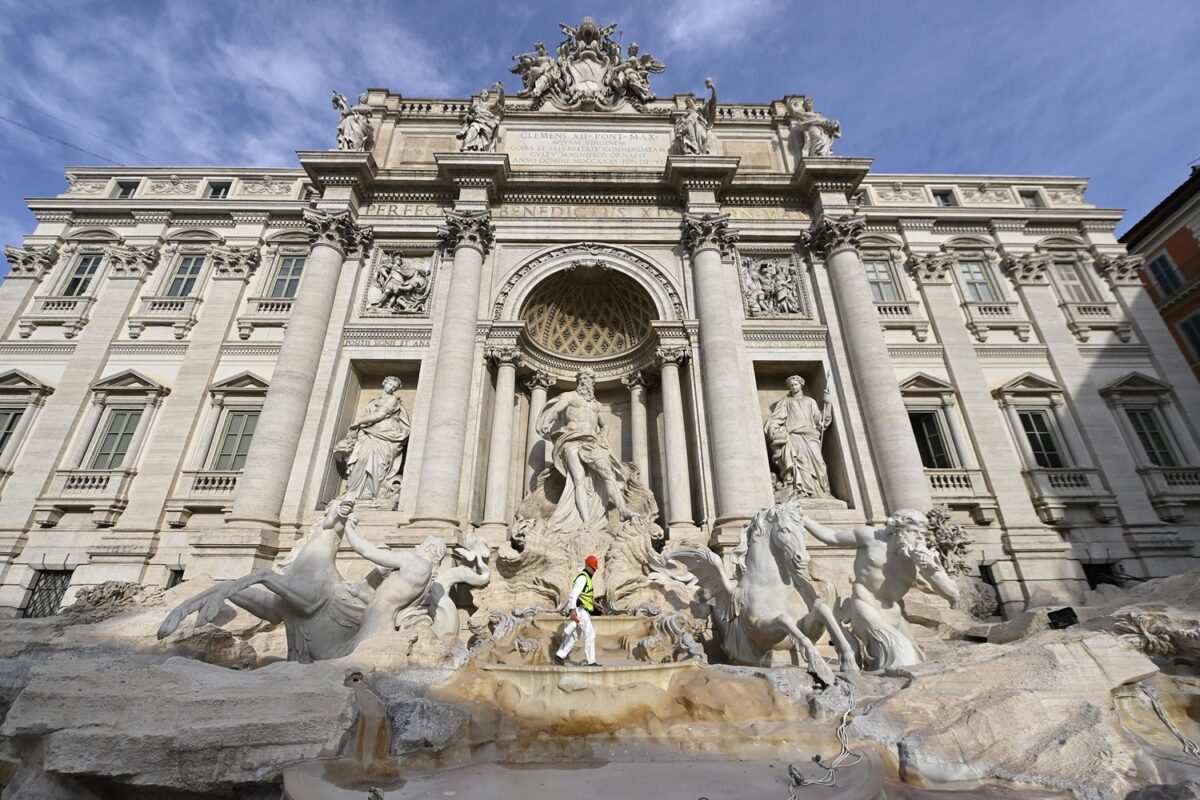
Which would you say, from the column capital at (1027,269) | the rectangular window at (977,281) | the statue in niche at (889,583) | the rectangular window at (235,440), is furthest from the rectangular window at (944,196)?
the rectangular window at (235,440)

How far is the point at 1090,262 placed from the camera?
51.7ft

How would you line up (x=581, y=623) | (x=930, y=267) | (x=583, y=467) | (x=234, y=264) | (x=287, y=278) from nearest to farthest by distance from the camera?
(x=581, y=623)
(x=583, y=467)
(x=234, y=264)
(x=287, y=278)
(x=930, y=267)

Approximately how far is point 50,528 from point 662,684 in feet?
48.0

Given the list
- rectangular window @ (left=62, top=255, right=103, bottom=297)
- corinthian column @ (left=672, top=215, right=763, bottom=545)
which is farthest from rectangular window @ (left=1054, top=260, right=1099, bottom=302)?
rectangular window @ (left=62, top=255, right=103, bottom=297)

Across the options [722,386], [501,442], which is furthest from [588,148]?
[501,442]

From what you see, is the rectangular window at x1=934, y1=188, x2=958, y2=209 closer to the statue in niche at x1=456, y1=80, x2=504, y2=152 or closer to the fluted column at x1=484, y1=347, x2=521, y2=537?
the statue in niche at x1=456, y1=80, x2=504, y2=152

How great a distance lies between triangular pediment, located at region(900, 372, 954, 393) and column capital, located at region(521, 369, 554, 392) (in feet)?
30.4

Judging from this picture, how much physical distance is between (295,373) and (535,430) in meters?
5.53

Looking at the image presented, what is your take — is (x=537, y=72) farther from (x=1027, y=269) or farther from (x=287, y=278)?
(x=1027, y=269)

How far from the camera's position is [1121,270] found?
15383 mm

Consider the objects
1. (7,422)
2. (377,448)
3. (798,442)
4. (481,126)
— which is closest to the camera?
(377,448)

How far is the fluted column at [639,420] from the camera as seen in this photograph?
12523mm

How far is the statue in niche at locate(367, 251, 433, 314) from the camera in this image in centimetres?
1304

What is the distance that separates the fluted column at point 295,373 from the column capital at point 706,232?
8.45 m
